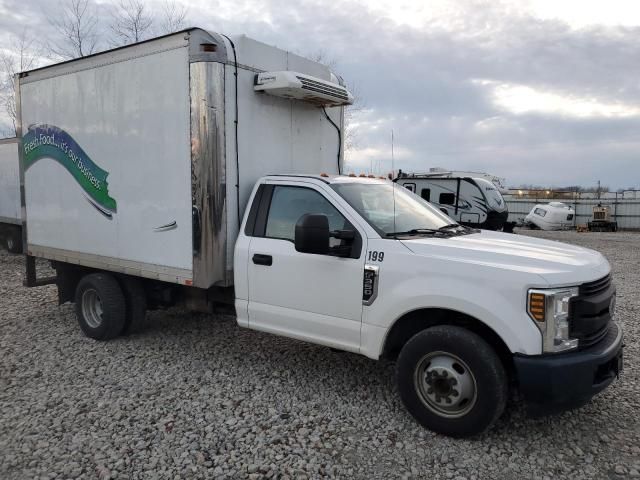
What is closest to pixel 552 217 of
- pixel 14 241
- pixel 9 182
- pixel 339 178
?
pixel 14 241

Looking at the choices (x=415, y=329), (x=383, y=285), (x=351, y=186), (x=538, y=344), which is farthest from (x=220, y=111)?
(x=538, y=344)

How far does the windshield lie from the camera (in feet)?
14.5

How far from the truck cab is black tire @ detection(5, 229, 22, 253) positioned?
1249cm

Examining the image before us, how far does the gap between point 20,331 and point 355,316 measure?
16.2ft

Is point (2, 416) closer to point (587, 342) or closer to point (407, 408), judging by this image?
point (407, 408)

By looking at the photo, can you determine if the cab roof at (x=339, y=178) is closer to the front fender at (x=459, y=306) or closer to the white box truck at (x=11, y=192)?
the front fender at (x=459, y=306)

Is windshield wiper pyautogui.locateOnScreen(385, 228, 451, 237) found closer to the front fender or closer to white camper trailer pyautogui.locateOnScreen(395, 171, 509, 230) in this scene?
the front fender

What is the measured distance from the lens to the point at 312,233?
13.0 feet

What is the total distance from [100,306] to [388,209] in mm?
3792

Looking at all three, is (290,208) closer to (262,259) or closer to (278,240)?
(278,240)

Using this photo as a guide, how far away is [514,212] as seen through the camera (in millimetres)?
34406

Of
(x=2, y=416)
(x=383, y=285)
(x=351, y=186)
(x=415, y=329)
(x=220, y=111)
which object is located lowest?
(x=2, y=416)

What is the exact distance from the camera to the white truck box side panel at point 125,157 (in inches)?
201

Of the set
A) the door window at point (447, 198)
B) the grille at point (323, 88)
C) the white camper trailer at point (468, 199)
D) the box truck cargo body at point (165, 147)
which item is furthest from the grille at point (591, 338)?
the door window at point (447, 198)
